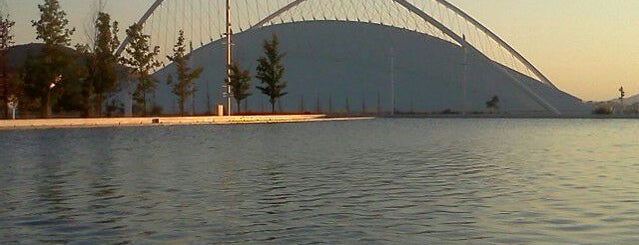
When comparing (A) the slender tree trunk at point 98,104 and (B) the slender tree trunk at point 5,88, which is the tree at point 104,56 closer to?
(A) the slender tree trunk at point 98,104

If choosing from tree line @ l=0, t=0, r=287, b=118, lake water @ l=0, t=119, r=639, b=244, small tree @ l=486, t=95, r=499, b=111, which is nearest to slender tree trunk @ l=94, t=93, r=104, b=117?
tree line @ l=0, t=0, r=287, b=118

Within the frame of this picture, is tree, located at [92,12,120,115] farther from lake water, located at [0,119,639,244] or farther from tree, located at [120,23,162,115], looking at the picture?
lake water, located at [0,119,639,244]

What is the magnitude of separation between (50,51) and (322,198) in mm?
46996

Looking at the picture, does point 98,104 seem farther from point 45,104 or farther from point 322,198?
point 322,198

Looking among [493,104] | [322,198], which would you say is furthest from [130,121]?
[493,104]

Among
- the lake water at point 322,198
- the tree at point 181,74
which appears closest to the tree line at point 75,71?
the tree at point 181,74

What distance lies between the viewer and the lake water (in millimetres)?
10773

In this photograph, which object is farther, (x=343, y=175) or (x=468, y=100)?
(x=468, y=100)

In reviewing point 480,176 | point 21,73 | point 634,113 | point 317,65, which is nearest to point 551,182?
point 480,176

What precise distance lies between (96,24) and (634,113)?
4544 centimetres

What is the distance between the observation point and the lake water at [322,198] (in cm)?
1077

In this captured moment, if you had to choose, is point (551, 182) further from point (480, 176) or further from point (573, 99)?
point (573, 99)

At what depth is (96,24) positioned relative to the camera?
6303 cm

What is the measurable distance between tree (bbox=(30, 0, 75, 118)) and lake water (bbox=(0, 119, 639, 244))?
3233 cm
